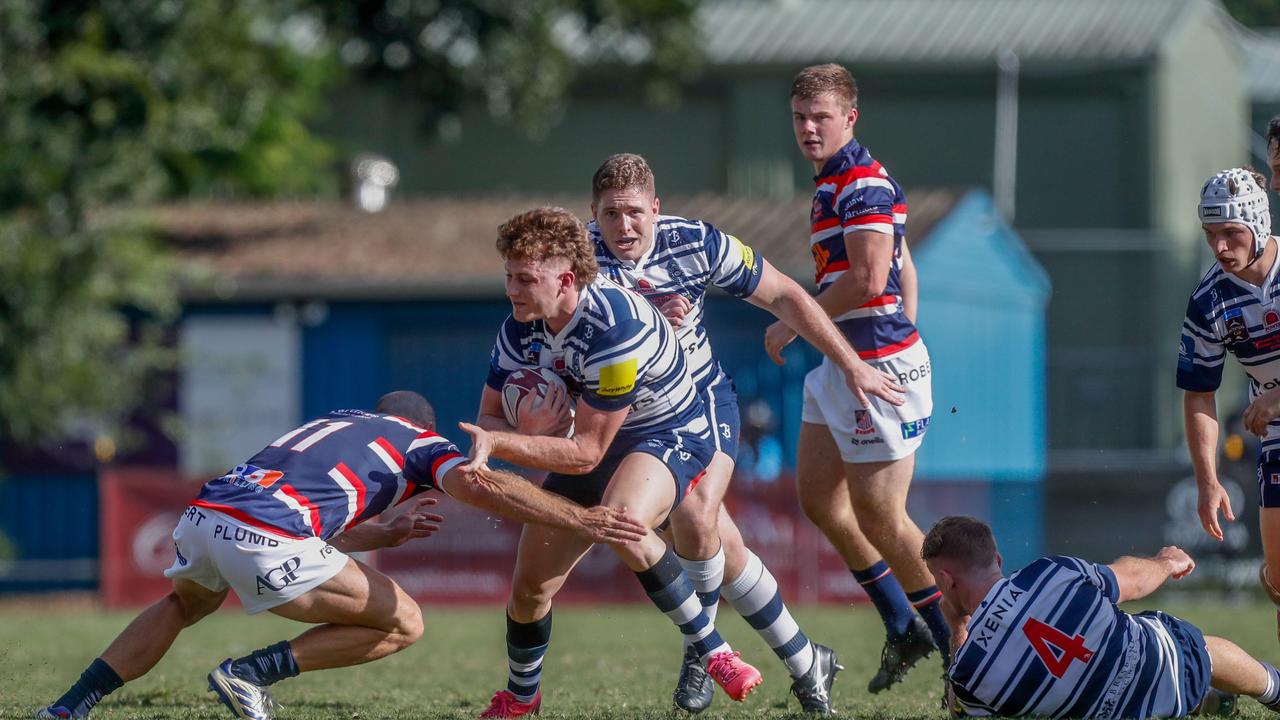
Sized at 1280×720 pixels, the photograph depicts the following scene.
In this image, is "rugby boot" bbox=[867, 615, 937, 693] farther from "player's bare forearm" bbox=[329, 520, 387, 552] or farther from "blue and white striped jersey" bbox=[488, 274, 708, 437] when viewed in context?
"player's bare forearm" bbox=[329, 520, 387, 552]

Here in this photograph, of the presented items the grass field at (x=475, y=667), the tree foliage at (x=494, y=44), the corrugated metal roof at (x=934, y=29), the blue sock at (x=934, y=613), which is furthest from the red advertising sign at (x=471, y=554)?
the corrugated metal roof at (x=934, y=29)

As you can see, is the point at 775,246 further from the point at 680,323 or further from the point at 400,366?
the point at 680,323

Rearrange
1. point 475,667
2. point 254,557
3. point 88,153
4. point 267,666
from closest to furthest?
point 254,557, point 267,666, point 475,667, point 88,153

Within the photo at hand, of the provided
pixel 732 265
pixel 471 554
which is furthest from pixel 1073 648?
pixel 471 554

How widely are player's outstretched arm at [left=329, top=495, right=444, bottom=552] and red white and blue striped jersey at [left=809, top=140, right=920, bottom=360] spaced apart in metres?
2.01

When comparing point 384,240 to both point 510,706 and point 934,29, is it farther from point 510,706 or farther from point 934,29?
point 510,706

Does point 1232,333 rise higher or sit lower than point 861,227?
lower

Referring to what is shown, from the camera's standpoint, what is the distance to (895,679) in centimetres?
734

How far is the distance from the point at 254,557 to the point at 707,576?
1.91 meters

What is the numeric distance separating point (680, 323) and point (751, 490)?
8.52m

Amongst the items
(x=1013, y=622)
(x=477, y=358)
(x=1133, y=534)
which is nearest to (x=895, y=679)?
(x=1013, y=622)

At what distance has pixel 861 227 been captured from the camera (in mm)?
6949

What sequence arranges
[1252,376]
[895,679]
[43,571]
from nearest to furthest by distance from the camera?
[1252,376] < [895,679] < [43,571]

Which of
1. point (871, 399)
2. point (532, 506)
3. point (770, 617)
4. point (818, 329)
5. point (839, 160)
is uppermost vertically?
point (839, 160)
